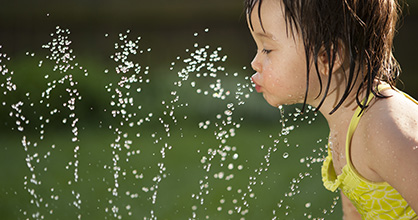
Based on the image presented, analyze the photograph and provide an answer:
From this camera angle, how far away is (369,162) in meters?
1.49

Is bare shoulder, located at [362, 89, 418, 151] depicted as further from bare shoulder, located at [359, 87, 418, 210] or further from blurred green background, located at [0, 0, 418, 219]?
blurred green background, located at [0, 0, 418, 219]

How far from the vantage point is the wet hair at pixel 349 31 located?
61.0 inches

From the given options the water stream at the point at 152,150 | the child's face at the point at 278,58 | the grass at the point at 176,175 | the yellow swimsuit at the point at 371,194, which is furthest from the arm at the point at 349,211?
the grass at the point at 176,175

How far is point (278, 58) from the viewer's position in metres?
1.64

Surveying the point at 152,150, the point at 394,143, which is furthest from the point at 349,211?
the point at 152,150

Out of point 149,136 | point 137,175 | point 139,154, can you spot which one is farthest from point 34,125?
point 137,175

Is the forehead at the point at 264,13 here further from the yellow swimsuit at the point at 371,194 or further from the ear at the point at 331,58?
the yellow swimsuit at the point at 371,194

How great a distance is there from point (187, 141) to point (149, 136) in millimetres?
473

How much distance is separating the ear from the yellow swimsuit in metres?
0.12

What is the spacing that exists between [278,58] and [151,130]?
405cm

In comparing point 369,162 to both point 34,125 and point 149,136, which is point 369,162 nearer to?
point 149,136

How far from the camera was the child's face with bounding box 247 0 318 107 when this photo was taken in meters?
1.61

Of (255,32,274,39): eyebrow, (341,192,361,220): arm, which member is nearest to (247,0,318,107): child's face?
(255,32,274,39): eyebrow

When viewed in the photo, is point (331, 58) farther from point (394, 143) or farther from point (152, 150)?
point (152, 150)
